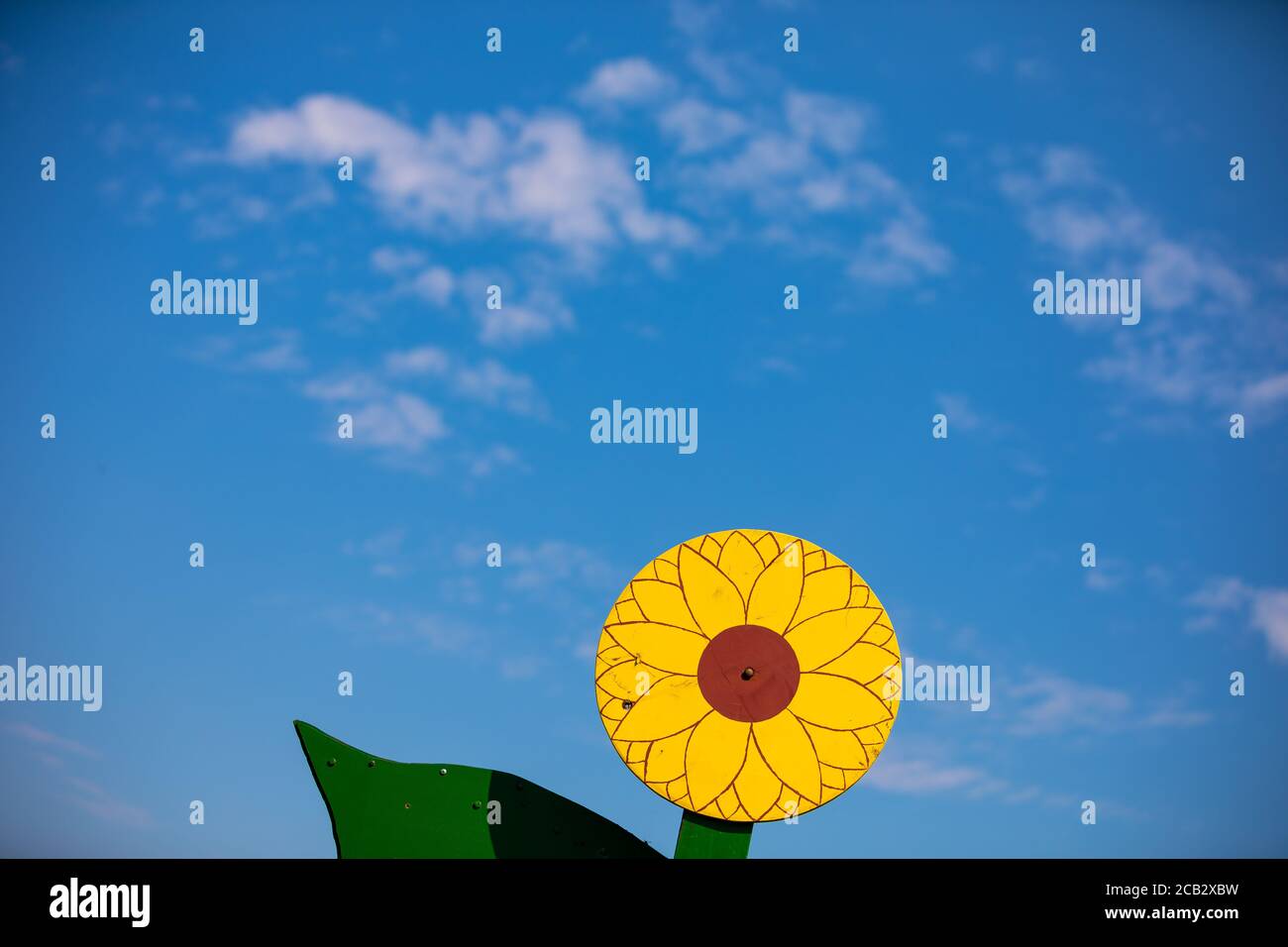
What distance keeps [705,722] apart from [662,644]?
63cm

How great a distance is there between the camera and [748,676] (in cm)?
822

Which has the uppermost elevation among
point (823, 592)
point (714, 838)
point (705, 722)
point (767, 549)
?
point (767, 549)

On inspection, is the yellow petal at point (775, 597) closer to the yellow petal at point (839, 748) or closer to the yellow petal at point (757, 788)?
the yellow petal at point (839, 748)

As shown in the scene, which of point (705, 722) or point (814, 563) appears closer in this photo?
point (705, 722)

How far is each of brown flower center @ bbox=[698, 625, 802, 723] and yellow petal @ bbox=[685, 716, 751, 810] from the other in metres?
0.10

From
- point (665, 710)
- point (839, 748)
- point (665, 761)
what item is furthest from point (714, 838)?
point (839, 748)

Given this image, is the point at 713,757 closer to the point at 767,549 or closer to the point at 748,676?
the point at 748,676

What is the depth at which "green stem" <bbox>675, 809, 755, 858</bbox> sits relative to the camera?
8094 mm

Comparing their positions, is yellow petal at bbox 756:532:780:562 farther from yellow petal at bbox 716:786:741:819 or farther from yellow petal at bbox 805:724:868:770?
yellow petal at bbox 716:786:741:819

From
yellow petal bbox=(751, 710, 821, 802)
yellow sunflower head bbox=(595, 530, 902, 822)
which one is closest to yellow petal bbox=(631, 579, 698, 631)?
yellow sunflower head bbox=(595, 530, 902, 822)

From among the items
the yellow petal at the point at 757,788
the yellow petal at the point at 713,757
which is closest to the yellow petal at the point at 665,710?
the yellow petal at the point at 713,757
